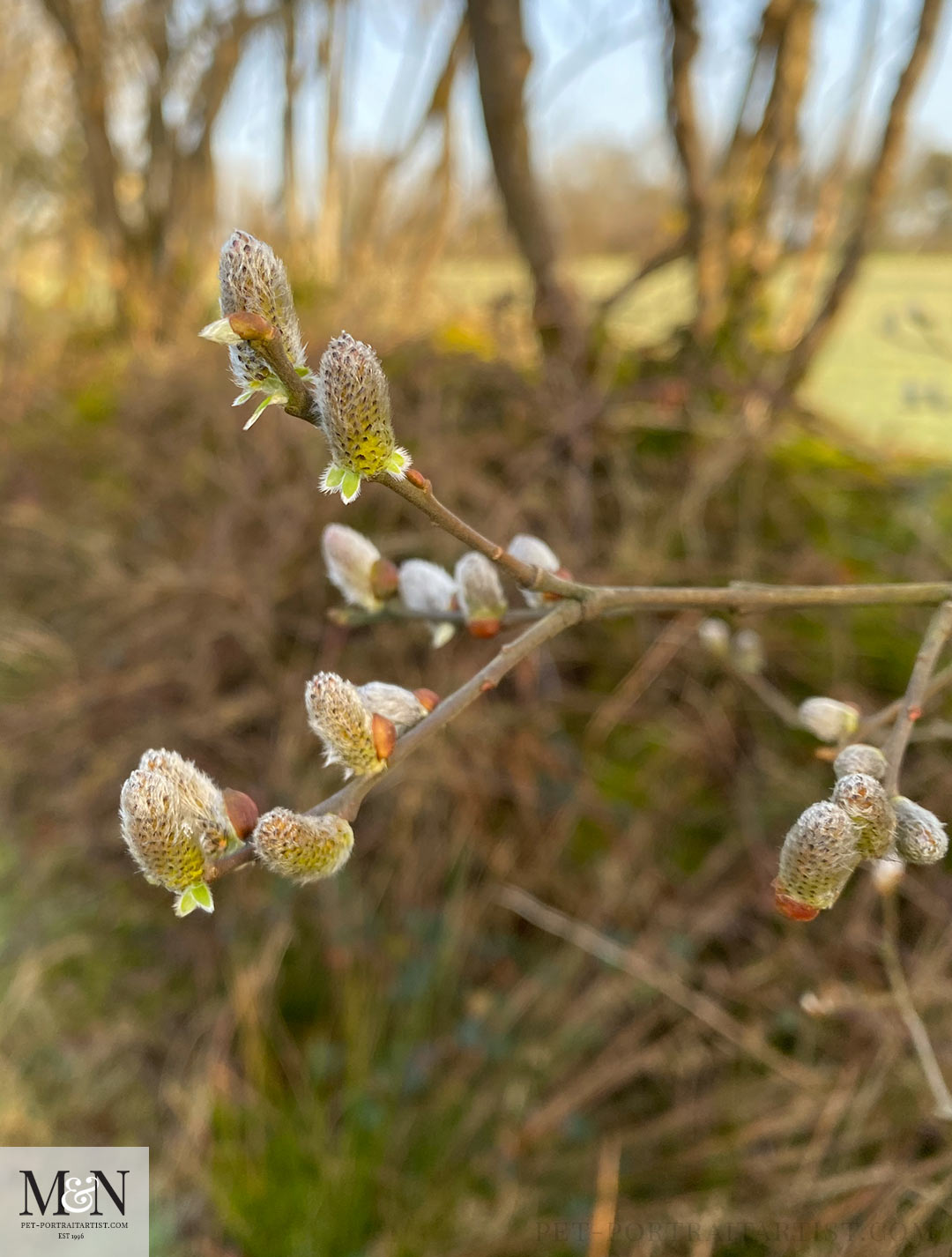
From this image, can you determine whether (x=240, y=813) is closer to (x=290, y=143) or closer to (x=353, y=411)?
(x=353, y=411)

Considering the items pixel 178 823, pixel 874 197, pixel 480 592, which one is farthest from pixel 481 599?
pixel 874 197

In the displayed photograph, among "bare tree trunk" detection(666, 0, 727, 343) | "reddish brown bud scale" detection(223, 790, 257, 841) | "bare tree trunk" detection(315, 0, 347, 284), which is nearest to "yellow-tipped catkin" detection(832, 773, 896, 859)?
"reddish brown bud scale" detection(223, 790, 257, 841)

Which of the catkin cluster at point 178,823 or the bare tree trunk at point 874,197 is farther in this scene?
the bare tree trunk at point 874,197

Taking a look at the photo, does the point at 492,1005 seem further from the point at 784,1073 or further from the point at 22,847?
the point at 22,847

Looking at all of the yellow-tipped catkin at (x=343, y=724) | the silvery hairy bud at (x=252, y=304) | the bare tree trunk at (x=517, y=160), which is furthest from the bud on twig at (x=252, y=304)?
the bare tree trunk at (x=517, y=160)

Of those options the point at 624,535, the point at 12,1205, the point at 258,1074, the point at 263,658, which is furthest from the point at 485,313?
the point at 12,1205

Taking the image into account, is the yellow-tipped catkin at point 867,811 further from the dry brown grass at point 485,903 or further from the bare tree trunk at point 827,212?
the bare tree trunk at point 827,212
